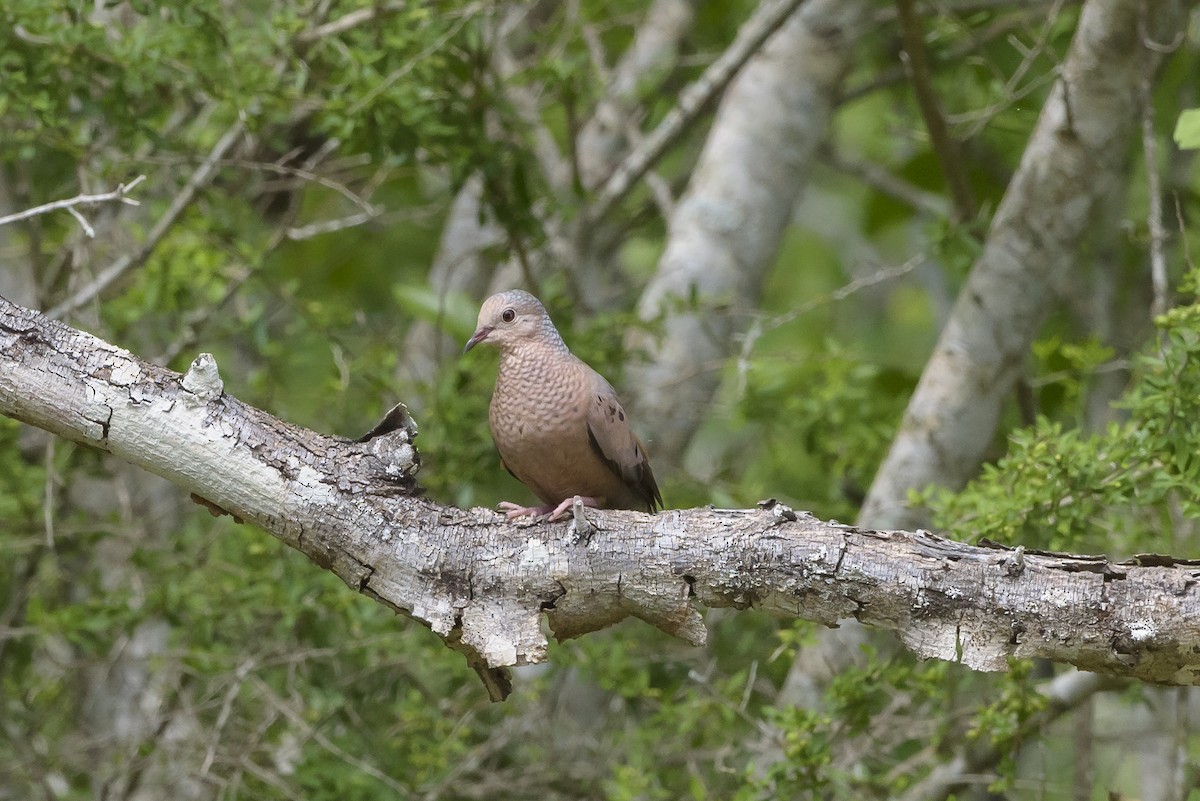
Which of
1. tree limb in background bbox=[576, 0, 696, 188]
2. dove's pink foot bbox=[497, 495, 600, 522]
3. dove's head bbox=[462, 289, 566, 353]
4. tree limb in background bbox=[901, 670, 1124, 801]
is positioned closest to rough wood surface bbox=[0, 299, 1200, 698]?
dove's pink foot bbox=[497, 495, 600, 522]

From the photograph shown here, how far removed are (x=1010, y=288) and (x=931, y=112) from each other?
2.35ft

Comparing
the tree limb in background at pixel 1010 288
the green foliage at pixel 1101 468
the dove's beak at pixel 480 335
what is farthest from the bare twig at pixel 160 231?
the green foliage at pixel 1101 468

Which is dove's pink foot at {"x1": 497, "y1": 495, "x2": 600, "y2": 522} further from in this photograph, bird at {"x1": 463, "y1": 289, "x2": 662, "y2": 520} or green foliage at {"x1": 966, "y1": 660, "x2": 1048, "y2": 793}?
green foliage at {"x1": 966, "y1": 660, "x2": 1048, "y2": 793}

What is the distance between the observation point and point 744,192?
616 cm

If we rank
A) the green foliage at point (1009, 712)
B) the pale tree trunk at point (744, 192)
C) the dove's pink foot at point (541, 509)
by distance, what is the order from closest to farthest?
the dove's pink foot at point (541, 509) → the green foliage at point (1009, 712) → the pale tree trunk at point (744, 192)

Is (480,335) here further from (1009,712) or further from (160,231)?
(1009,712)

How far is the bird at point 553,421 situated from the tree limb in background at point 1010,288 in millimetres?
1196

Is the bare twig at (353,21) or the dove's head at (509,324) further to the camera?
the bare twig at (353,21)

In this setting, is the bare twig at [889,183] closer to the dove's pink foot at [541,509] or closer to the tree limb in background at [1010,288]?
the tree limb in background at [1010,288]

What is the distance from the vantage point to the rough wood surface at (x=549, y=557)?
2.75 meters

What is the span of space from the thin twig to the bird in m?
1.80

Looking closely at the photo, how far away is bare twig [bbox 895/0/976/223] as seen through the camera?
15.9ft

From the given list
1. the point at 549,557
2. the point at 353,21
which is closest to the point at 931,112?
the point at 353,21

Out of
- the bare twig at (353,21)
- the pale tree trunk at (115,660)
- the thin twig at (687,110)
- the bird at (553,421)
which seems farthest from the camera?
the thin twig at (687,110)
